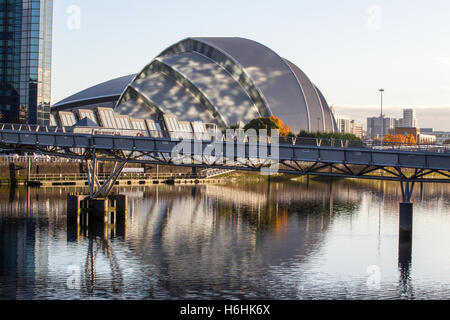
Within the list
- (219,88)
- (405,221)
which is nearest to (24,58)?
(219,88)

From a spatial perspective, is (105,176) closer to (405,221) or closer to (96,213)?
(96,213)

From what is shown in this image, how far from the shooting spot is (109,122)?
10725cm

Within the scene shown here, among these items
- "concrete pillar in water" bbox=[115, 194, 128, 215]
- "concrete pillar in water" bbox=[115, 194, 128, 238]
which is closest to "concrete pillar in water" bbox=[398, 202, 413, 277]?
"concrete pillar in water" bbox=[115, 194, 128, 238]

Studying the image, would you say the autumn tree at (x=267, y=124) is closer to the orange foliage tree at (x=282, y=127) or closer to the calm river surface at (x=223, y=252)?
the orange foliage tree at (x=282, y=127)

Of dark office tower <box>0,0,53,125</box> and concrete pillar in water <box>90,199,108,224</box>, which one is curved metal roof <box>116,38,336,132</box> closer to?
dark office tower <box>0,0,53,125</box>

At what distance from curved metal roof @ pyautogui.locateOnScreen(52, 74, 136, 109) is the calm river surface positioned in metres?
57.0

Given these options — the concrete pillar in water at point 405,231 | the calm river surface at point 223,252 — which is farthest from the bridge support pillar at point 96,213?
the concrete pillar in water at point 405,231

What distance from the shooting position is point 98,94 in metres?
128

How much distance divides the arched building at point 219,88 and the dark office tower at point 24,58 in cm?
2785

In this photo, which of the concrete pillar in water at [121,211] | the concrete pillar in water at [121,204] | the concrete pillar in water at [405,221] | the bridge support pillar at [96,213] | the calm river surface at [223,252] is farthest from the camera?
the concrete pillar in water at [121,204]

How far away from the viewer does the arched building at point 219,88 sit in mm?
119625

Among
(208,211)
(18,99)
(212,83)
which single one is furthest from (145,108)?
(208,211)

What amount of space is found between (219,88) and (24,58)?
38.4 metres
